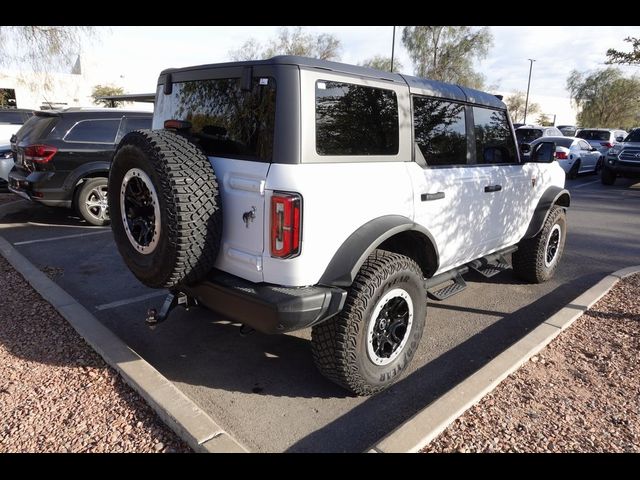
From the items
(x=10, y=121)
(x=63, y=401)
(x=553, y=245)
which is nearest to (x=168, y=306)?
(x=63, y=401)

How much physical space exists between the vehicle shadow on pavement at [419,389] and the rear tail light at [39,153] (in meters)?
6.09

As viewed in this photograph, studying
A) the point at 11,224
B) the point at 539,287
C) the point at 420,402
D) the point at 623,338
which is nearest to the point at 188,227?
the point at 420,402

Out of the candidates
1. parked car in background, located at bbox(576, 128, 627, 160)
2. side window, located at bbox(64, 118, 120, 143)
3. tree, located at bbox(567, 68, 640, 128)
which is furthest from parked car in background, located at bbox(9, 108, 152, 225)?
tree, located at bbox(567, 68, 640, 128)

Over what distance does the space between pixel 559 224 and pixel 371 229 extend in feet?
11.4

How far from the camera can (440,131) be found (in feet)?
11.2

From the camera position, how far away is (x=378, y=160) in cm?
284

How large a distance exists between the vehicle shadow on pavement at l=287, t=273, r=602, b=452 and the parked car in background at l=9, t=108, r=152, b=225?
5.50m

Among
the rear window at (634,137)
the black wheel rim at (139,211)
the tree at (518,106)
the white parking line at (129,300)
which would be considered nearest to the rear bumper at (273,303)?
the black wheel rim at (139,211)

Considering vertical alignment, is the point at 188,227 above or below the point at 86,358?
above

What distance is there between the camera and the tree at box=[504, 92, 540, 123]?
51500mm

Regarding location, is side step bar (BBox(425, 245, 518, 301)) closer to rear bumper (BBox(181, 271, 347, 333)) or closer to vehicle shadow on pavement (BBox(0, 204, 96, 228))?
rear bumper (BBox(181, 271, 347, 333))

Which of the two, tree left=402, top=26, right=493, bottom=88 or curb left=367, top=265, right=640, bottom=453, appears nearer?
curb left=367, top=265, right=640, bottom=453

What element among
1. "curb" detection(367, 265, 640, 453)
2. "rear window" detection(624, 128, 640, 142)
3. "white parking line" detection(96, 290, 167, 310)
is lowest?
"white parking line" detection(96, 290, 167, 310)
